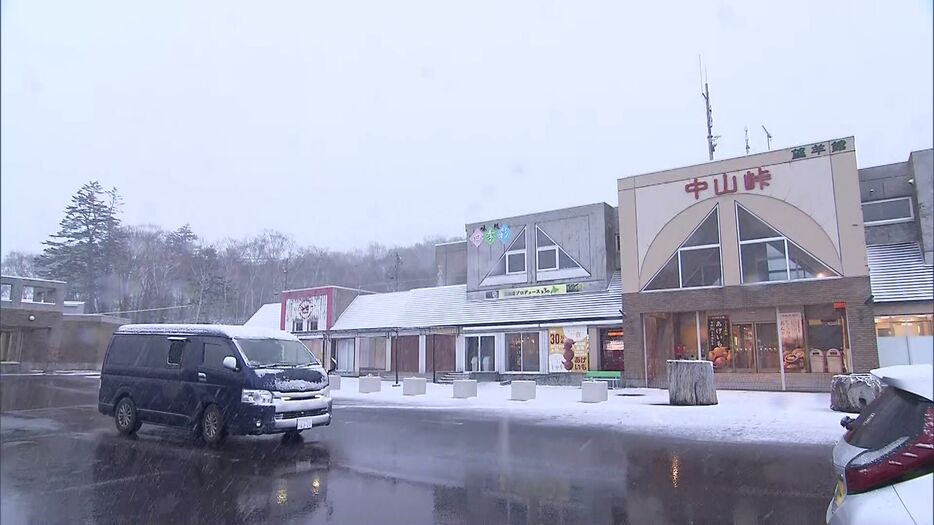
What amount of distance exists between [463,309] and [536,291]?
4158 millimetres

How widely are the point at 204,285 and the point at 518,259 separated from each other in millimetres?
21384

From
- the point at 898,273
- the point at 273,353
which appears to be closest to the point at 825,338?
the point at 898,273

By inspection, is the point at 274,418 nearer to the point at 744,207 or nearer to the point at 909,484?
the point at 909,484

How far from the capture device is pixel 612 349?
83.6 ft

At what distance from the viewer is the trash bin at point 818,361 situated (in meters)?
21.7

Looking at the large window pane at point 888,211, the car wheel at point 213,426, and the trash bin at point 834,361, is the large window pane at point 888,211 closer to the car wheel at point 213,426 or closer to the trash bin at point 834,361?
the trash bin at point 834,361

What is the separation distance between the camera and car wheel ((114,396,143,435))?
1094cm

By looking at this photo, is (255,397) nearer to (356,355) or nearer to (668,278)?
(668,278)

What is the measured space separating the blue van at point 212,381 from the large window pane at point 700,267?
53.5ft

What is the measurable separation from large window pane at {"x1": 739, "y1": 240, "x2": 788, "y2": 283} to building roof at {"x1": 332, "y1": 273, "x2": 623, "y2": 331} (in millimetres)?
5222

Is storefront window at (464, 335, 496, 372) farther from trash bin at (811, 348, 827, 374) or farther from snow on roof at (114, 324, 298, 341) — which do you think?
snow on roof at (114, 324, 298, 341)

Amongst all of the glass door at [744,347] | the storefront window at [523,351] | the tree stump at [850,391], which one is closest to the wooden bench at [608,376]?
the storefront window at [523,351]

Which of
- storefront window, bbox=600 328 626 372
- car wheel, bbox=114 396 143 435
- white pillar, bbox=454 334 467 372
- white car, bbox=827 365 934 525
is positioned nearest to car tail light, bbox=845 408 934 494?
white car, bbox=827 365 934 525

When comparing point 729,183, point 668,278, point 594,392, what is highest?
point 729,183
